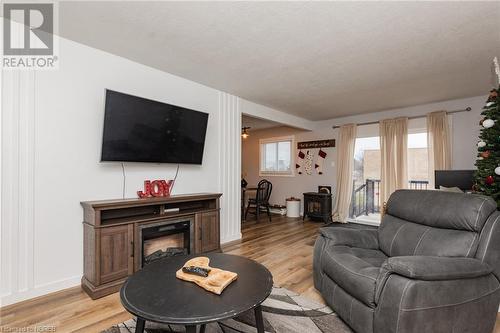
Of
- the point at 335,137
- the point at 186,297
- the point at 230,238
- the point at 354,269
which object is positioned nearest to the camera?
the point at 186,297

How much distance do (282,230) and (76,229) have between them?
334 cm

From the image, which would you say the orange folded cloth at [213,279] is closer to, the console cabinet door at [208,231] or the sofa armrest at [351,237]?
the sofa armrest at [351,237]

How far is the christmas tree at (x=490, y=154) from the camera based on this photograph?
2322 millimetres

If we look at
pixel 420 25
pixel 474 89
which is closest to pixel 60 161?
pixel 420 25

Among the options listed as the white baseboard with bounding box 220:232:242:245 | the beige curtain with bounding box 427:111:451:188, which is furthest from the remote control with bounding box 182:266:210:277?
the beige curtain with bounding box 427:111:451:188

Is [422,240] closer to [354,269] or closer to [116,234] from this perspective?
[354,269]

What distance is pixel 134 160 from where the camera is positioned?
2789 millimetres

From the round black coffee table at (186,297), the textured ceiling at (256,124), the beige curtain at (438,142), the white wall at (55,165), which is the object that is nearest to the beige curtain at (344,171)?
the beige curtain at (438,142)

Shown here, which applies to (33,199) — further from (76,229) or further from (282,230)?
(282,230)

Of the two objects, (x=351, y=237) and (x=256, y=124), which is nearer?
(x=351, y=237)

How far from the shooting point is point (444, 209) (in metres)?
1.94

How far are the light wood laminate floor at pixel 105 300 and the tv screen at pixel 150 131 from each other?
133cm

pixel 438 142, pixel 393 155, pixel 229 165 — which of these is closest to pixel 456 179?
pixel 438 142

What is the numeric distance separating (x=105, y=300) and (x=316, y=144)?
5231mm
